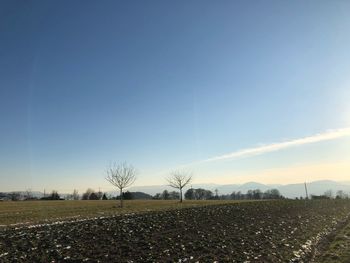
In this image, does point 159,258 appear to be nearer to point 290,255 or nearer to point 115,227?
point 290,255

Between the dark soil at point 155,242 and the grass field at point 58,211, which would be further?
the grass field at point 58,211

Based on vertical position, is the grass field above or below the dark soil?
above

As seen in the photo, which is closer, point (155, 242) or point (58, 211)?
point (155, 242)

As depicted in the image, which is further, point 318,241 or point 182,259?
point 318,241

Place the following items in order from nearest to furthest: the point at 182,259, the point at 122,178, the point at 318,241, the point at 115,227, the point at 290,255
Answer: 1. the point at 182,259
2. the point at 290,255
3. the point at 318,241
4. the point at 115,227
5. the point at 122,178

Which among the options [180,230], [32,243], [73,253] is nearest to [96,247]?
[73,253]

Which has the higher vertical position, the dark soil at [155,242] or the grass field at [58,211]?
the grass field at [58,211]

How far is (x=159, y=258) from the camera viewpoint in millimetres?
15000

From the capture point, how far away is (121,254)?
15547 millimetres

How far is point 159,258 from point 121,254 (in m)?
1.83

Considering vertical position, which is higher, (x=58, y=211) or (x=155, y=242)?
(x=58, y=211)

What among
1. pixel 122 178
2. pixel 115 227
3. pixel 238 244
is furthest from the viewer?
pixel 122 178

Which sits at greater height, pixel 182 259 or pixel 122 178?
pixel 122 178

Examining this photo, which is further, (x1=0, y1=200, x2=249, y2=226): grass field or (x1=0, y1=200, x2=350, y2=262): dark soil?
(x1=0, y1=200, x2=249, y2=226): grass field
